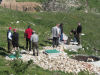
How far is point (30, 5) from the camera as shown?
182 feet

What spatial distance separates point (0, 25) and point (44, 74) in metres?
17.9

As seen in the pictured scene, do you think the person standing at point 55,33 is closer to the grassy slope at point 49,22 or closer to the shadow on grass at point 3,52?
the grassy slope at point 49,22

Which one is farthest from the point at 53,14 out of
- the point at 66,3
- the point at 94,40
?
the point at 66,3

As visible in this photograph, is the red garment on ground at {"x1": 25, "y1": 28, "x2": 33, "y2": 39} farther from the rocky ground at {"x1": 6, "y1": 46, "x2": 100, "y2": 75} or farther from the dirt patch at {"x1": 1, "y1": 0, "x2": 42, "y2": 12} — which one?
the dirt patch at {"x1": 1, "y1": 0, "x2": 42, "y2": 12}

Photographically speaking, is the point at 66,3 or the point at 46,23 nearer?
the point at 46,23

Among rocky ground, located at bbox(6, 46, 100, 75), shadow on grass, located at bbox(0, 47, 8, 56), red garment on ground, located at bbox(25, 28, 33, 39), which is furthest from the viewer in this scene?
red garment on ground, located at bbox(25, 28, 33, 39)

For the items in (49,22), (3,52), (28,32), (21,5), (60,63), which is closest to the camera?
(60,63)

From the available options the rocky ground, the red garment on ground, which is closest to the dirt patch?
the red garment on ground

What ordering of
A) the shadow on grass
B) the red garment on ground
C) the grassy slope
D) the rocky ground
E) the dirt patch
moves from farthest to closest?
the dirt patch
the grassy slope
the red garment on ground
the shadow on grass
the rocky ground

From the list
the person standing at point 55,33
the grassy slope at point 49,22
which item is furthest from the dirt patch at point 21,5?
the person standing at point 55,33

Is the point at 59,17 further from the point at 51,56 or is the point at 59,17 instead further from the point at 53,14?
the point at 51,56

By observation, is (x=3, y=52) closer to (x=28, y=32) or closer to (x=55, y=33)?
(x=28, y=32)

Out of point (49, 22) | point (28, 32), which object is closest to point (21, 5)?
point (49, 22)

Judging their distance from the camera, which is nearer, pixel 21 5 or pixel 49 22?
pixel 49 22
